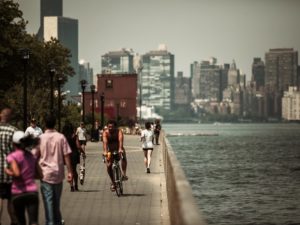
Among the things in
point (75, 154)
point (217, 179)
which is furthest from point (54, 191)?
point (217, 179)

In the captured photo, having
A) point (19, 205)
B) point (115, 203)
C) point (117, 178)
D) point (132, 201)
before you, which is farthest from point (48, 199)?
point (117, 178)

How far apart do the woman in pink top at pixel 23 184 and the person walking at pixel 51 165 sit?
1.22 m

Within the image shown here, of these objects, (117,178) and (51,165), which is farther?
(117,178)

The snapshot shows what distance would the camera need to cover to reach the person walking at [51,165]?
14.5 meters

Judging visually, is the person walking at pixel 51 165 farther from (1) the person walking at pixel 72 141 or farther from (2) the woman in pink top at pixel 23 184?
(1) the person walking at pixel 72 141

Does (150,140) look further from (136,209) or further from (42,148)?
(42,148)

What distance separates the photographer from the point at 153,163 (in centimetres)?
4134

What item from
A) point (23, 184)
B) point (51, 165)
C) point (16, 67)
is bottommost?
point (23, 184)

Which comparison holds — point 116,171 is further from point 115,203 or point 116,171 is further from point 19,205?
point 19,205

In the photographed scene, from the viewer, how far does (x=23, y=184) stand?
1309cm

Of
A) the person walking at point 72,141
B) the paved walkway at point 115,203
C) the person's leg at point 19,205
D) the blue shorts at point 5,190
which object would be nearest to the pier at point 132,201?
the paved walkway at point 115,203

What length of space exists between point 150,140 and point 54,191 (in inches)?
853

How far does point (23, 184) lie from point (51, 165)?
1557mm

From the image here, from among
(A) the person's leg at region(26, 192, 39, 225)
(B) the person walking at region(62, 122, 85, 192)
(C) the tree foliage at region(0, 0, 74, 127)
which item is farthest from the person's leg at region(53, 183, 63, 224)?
(C) the tree foliage at region(0, 0, 74, 127)
